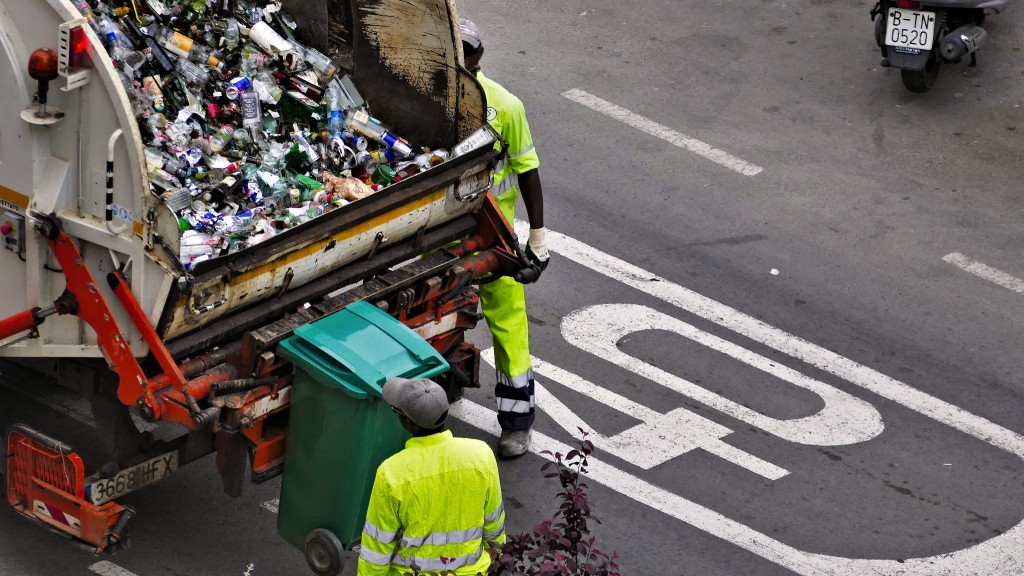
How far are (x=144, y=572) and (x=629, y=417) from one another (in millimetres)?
2466

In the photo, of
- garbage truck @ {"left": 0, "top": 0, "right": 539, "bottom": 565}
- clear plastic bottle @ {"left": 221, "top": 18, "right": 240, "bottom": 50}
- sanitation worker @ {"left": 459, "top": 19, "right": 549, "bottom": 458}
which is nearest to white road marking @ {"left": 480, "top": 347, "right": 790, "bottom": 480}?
sanitation worker @ {"left": 459, "top": 19, "right": 549, "bottom": 458}

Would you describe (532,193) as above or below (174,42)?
below

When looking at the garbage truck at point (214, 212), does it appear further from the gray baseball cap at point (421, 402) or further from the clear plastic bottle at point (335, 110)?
the gray baseball cap at point (421, 402)

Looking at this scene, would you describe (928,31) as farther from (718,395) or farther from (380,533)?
Result: (380,533)

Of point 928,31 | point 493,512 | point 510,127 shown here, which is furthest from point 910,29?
point 493,512

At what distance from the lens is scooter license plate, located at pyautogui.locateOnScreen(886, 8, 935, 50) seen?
1006 cm

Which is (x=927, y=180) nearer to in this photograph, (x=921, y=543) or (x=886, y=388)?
(x=886, y=388)

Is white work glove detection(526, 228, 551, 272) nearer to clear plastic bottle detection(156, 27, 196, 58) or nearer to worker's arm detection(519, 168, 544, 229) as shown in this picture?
worker's arm detection(519, 168, 544, 229)

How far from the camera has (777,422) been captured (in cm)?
755

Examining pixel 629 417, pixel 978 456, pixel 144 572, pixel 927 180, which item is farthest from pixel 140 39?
pixel 927 180

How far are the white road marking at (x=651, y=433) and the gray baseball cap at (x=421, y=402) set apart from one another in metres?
2.46

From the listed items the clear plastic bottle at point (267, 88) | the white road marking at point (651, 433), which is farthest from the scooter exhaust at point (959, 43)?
the clear plastic bottle at point (267, 88)

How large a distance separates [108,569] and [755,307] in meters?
3.83

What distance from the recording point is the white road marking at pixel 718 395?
7508mm
